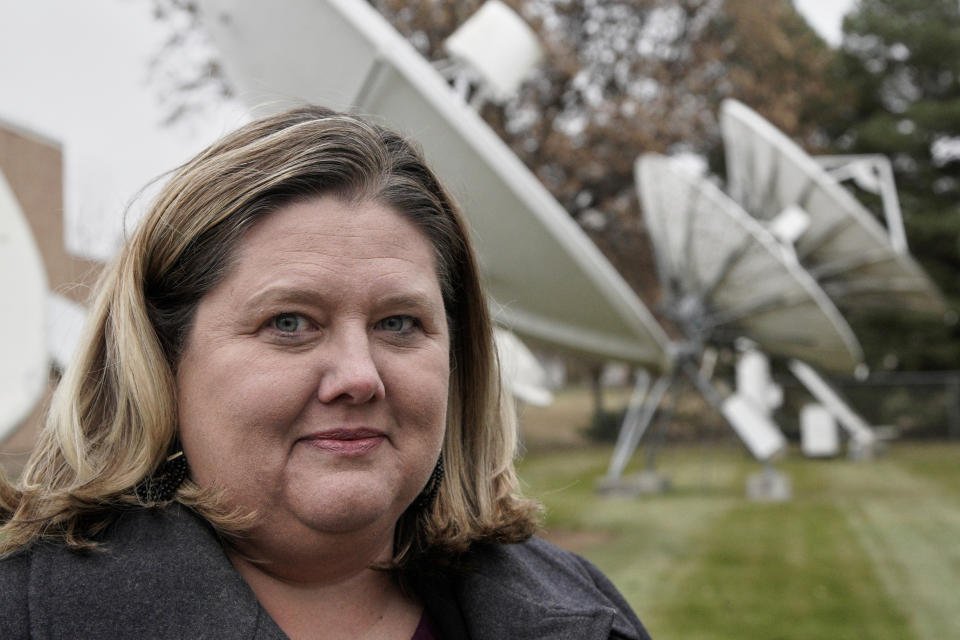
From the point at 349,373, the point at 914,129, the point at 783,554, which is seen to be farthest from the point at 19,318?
the point at 914,129

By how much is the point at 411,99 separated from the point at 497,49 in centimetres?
282

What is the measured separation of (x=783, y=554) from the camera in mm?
9883

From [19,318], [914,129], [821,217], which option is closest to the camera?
[19,318]

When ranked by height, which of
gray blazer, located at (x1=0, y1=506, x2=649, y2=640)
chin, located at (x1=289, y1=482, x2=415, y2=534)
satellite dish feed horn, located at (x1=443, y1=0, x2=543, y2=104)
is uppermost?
gray blazer, located at (x1=0, y1=506, x2=649, y2=640)

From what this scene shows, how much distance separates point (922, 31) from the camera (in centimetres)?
3431

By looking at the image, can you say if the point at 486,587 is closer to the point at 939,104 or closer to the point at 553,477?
the point at 553,477

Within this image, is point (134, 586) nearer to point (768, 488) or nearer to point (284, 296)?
point (284, 296)

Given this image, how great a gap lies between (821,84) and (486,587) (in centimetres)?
3163

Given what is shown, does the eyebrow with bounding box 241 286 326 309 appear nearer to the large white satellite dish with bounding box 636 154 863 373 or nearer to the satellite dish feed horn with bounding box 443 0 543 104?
the satellite dish feed horn with bounding box 443 0 543 104

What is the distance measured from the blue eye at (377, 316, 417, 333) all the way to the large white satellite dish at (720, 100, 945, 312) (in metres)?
15.6

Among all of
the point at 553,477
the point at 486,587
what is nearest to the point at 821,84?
the point at 553,477

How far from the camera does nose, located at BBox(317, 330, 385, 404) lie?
1.47 meters

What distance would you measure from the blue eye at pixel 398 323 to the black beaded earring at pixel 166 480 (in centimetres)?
37

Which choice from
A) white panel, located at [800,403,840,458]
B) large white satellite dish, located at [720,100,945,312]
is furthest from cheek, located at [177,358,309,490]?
white panel, located at [800,403,840,458]
